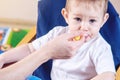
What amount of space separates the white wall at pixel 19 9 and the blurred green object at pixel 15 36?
0.23 m

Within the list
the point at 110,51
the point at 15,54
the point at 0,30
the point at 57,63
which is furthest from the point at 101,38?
the point at 0,30

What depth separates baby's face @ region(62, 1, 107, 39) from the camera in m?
0.79

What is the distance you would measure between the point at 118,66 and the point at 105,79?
0.16m

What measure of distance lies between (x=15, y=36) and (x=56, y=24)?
0.96 feet

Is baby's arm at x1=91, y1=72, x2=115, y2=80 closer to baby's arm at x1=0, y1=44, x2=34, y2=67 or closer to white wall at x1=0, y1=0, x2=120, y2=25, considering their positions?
baby's arm at x1=0, y1=44, x2=34, y2=67

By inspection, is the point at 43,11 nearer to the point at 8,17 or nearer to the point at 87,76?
the point at 87,76

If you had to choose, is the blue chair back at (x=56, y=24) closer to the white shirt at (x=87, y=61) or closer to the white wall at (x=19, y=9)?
the white shirt at (x=87, y=61)

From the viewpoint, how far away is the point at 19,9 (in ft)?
4.71

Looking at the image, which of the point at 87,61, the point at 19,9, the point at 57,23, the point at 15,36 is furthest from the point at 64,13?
the point at 19,9

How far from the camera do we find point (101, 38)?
2.82ft

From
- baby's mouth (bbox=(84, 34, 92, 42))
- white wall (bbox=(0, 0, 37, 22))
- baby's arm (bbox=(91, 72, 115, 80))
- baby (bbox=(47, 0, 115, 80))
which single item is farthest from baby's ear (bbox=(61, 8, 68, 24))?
white wall (bbox=(0, 0, 37, 22))

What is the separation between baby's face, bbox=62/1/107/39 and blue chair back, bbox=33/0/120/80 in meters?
0.06

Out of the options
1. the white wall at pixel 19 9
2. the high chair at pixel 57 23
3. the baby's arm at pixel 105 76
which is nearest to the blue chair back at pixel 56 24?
the high chair at pixel 57 23

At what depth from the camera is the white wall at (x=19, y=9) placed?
4.62ft
